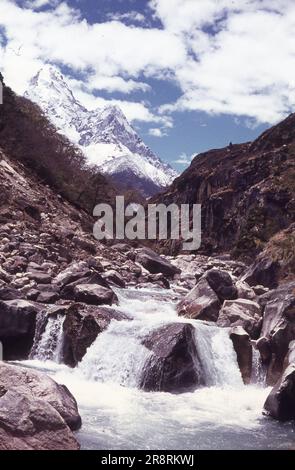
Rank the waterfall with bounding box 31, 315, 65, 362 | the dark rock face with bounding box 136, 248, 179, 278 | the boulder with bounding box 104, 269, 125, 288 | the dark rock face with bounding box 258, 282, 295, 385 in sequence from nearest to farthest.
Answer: the dark rock face with bounding box 258, 282, 295, 385, the waterfall with bounding box 31, 315, 65, 362, the boulder with bounding box 104, 269, 125, 288, the dark rock face with bounding box 136, 248, 179, 278

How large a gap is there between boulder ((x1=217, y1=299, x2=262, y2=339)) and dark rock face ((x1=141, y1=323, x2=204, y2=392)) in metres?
3.49

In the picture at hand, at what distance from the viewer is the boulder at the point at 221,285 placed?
25.8 metres

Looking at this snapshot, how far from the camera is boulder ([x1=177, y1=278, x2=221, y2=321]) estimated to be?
80.1 ft

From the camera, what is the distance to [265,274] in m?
30.8

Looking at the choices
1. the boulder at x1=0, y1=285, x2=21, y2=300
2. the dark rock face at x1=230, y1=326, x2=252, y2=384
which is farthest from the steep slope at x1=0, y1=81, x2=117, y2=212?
the dark rock face at x1=230, y1=326, x2=252, y2=384

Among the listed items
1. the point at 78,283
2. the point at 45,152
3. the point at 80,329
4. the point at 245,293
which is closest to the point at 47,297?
the point at 78,283

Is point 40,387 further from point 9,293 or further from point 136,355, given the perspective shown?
point 9,293

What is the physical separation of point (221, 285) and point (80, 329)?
8.41m

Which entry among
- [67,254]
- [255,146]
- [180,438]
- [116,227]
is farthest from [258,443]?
[255,146]

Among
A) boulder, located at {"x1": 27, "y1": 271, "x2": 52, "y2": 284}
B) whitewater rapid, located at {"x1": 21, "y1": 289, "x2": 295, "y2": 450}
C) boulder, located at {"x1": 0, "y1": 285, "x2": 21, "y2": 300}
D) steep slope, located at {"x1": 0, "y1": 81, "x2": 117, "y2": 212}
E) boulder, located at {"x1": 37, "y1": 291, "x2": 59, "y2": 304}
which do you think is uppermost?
steep slope, located at {"x1": 0, "y1": 81, "x2": 117, "y2": 212}

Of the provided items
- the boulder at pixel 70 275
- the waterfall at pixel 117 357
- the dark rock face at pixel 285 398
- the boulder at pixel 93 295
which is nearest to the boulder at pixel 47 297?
the boulder at pixel 93 295

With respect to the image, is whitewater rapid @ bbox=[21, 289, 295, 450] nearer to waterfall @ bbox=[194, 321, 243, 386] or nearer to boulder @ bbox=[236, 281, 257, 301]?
waterfall @ bbox=[194, 321, 243, 386]

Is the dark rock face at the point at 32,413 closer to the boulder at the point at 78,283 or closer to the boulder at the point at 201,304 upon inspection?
the boulder at the point at 78,283
